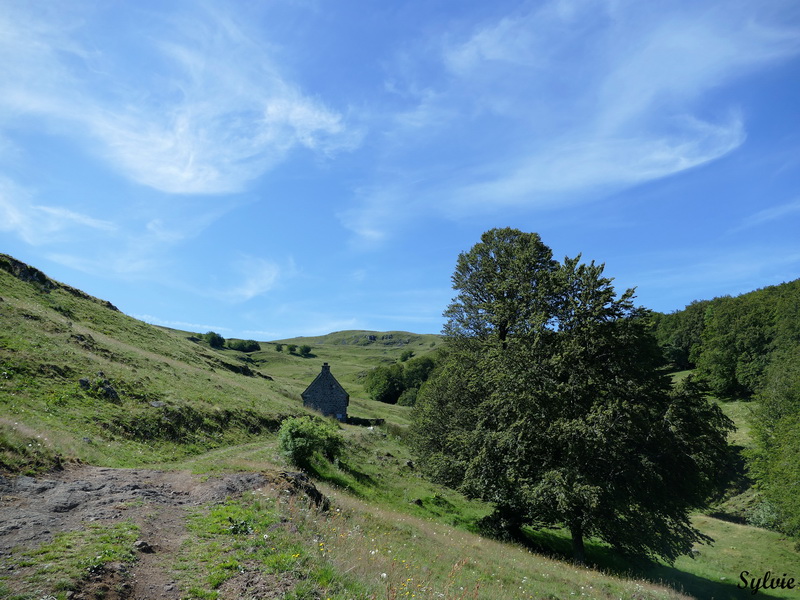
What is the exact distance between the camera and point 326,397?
64.2m

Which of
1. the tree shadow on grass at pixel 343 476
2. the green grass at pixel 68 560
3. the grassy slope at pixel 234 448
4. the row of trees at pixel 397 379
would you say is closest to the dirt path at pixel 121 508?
the green grass at pixel 68 560

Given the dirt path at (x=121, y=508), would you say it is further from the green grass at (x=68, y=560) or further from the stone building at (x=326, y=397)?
the stone building at (x=326, y=397)

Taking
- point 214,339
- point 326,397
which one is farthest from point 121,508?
point 214,339

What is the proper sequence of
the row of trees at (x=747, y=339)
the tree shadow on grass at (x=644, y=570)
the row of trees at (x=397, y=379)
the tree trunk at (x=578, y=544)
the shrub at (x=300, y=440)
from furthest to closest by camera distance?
the row of trees at (x=397, y=379)
the row of trees at (x=747, y=339)
the shrub at (x=300, y=440)
the tree shadow on grass at (x=644, y=570)
the tree trunk at (x=578, y=544)

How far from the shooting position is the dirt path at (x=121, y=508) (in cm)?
774

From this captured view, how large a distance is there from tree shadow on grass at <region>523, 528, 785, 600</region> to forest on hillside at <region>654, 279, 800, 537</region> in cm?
954

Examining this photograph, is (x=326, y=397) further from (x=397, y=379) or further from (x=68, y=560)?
(x=397, y=379)

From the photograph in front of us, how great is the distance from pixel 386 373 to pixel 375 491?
97507 mm

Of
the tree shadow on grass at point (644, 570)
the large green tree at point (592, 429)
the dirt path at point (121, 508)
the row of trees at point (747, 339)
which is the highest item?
the row of trees at point (747, 339)

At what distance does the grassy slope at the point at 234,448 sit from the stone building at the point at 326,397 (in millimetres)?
17107

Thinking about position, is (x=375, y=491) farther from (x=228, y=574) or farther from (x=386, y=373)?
(x=386, y=373)

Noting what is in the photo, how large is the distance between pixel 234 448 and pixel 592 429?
72.1 ft

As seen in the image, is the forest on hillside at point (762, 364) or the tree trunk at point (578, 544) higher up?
the forest on hillside at point (762, 364)

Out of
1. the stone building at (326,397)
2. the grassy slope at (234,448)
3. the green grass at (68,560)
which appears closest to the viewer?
the green grass at (68,560)
